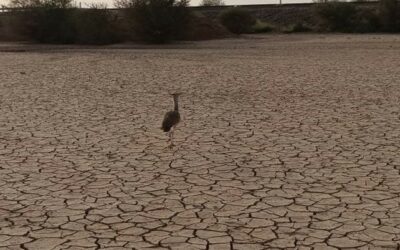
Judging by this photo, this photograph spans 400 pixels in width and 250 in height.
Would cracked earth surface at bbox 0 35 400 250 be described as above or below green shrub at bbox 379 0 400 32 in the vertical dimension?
below

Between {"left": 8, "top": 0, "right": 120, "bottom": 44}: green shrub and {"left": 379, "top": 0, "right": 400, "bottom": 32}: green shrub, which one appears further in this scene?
{"left": 379, "top": 0, "right": 400, "bottom": 32}: green shrub

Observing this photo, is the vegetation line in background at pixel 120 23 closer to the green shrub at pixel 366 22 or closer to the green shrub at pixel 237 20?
the green shrub at pixel 366 22

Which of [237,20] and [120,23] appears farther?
[237,20]

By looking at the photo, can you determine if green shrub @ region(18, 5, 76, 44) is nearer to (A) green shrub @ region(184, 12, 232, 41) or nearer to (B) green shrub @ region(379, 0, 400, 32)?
(A) green shrub @ region(184, 12, 232, 41)

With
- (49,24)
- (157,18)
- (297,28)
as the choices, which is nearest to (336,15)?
(297,28)

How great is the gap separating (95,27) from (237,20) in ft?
51.3

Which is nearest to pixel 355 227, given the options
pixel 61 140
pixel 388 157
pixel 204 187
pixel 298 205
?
pixel 298 205

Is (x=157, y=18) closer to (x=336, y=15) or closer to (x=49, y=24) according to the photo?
(x=49, y=24)

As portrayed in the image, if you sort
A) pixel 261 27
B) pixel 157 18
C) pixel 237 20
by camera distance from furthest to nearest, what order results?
pixel 261 27, pixel 237 20, pixel 157 18

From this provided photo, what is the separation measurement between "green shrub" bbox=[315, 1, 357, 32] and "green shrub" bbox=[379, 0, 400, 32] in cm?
280

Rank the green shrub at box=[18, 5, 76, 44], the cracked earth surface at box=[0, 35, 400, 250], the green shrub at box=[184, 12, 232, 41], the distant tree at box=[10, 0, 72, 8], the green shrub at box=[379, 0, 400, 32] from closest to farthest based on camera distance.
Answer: the cracked earth surface at box=[0, 35, 400, 250] → the green shrub at box=[18, 5, 76, 44] → the distant tree at box=[10, 0, 72, 8] → the green shrub at box=[184, 12, 232, 41] → the green shrub at box=[379, 0, 400, 32]

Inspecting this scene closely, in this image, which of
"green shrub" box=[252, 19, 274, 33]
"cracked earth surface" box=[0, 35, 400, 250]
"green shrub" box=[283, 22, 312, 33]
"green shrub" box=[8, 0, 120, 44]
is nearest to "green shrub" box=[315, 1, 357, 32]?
"green shrub" box=[283, 22, 312, 33]

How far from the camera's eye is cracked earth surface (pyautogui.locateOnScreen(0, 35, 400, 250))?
208 inches

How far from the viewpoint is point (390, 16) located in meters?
50.2
